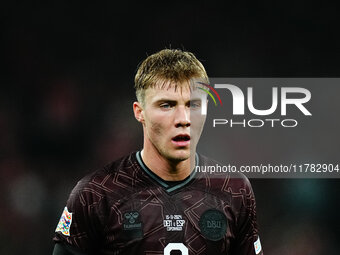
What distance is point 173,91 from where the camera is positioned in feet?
12.4

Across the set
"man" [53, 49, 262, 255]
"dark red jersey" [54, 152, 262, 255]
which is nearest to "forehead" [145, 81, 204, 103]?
"man" [53, 49, 262, 255]

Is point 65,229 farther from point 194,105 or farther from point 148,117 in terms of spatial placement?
point 194,105

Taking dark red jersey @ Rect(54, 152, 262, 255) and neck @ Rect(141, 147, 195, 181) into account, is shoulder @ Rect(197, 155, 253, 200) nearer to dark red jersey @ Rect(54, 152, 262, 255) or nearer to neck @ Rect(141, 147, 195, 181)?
dark red jersey @ Rect(54, 152, 262, 255)

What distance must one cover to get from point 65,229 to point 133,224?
19.9 inches

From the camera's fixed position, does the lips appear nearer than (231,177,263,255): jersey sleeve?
Yes

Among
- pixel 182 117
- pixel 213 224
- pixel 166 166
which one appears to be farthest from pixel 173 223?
pixel 182 117

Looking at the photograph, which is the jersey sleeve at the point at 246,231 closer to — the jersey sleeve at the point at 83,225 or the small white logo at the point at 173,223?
the small white logo at the point at 173,223

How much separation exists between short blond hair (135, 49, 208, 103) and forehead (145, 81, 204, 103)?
0.03 metres

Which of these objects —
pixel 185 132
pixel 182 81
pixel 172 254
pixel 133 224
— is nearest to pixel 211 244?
pixel 172 254

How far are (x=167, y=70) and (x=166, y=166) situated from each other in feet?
2.31

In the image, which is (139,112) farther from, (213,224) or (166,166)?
(213,224)

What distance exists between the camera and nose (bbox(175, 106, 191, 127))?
12.3 ft

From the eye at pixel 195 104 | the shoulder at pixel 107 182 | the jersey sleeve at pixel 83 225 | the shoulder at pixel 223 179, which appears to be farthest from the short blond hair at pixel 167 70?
the jersey sleeve at pixel 83 225

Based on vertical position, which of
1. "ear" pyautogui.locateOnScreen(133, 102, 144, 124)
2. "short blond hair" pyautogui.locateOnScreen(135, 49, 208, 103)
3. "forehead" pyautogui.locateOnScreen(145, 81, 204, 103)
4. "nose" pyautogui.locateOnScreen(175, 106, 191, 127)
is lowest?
"nose" pyautogui.locateOnScreen(175, 106, 191, 127)
